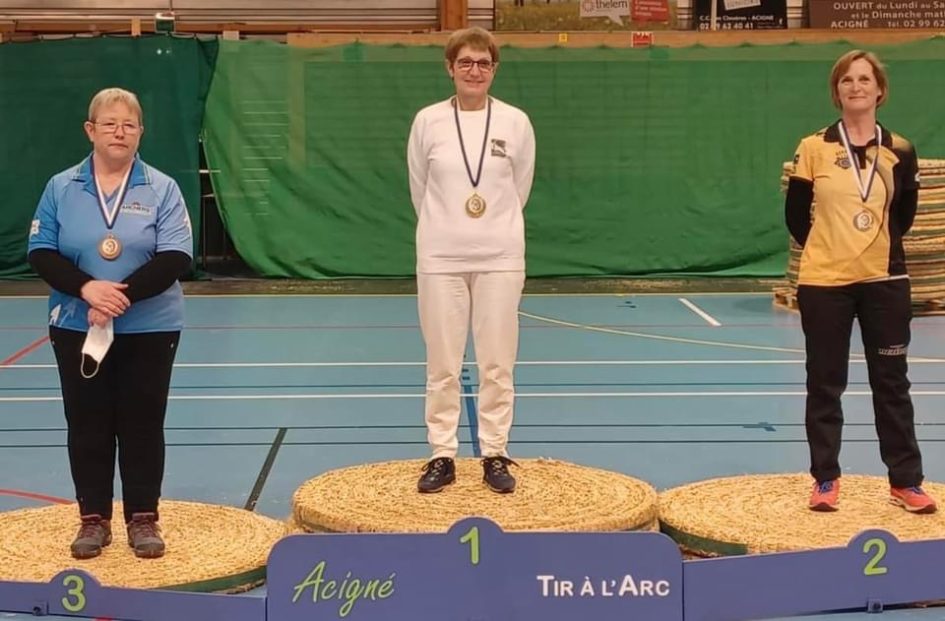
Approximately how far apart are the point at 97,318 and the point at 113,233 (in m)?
0.27

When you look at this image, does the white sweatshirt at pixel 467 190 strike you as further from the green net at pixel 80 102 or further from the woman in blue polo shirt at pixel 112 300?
the green net at pixel 80 102

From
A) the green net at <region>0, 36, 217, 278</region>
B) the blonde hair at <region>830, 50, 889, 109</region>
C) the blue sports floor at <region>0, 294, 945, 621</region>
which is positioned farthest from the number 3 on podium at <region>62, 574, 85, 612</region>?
the green net at <region>0, 36, 217, 278</region>

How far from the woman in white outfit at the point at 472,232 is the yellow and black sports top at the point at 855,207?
3.14 ft

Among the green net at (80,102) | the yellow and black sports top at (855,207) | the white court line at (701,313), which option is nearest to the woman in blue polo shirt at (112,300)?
the yellow and black sports top at (855,207)

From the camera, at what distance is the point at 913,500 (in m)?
4.46

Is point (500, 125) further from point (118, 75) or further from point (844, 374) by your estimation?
point (118, 75)

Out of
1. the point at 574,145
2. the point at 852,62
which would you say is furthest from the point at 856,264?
the point at 574,145

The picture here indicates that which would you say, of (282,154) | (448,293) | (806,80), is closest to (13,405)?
(448,293)

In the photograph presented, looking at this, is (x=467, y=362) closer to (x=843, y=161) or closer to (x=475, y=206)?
(x=475, y=206)

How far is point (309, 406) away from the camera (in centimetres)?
674

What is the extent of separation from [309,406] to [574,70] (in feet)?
20.2

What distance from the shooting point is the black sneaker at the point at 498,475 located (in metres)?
4.61

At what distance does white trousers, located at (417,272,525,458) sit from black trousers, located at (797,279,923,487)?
0.99 metres

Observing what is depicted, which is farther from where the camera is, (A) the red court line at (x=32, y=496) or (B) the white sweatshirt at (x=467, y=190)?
(A) the red court line at (x=32, y=496)
